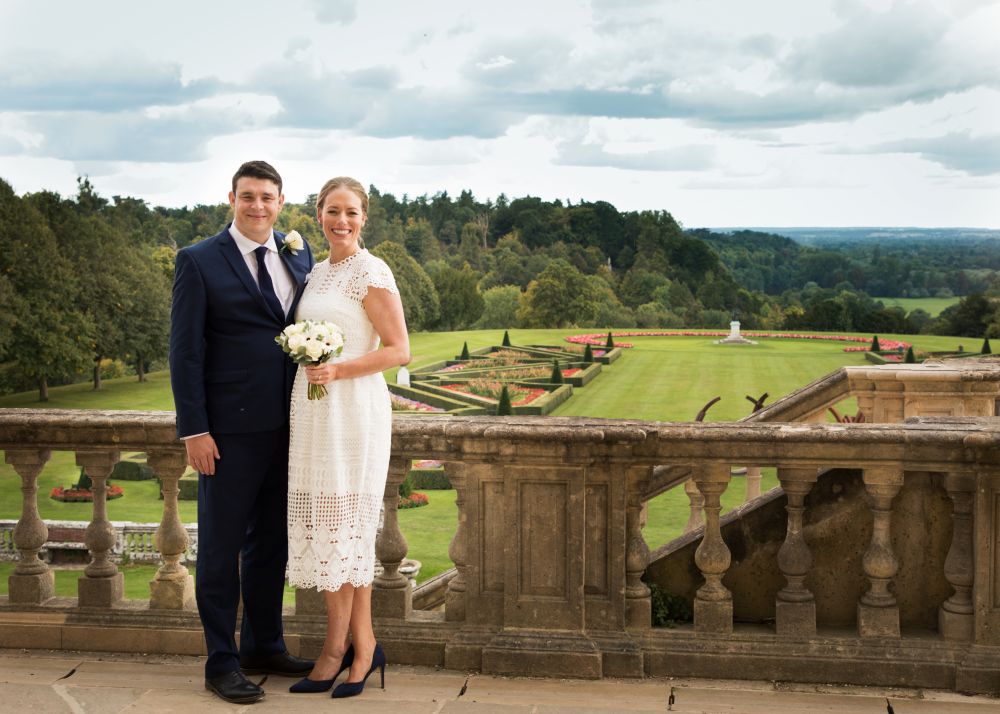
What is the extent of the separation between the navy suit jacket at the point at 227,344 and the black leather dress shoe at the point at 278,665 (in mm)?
908

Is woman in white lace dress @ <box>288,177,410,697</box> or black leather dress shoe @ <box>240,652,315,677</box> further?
black leather dress shoe @ <box>240,652,315,677</box>

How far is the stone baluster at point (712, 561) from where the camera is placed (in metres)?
4.04

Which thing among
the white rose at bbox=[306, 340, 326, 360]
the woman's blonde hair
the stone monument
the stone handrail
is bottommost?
the stone handrail

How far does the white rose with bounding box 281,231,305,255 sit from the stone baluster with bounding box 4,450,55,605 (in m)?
1.35

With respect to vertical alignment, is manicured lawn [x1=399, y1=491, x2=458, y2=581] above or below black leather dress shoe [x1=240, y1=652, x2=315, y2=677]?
below

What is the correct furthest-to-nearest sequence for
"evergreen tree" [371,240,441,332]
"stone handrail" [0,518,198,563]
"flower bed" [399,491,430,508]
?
"evergreen tree" [371,240,441,332]
"flower bed" [399,491,430,508]
"stone handrail" [0,518,198,563]

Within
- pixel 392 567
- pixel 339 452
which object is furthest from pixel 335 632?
pixel 339 452

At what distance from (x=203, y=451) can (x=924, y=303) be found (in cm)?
8765

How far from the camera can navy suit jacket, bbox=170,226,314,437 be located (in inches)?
147

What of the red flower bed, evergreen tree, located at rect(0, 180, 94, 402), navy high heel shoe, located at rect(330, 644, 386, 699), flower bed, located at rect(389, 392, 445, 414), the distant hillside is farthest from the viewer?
the distant hillside

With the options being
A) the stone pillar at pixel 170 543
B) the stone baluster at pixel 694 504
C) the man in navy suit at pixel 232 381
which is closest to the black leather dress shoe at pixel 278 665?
the man in navy suit at pixel 232 381

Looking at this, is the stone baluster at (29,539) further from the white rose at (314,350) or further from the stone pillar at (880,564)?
the stone pillar at (880,564)

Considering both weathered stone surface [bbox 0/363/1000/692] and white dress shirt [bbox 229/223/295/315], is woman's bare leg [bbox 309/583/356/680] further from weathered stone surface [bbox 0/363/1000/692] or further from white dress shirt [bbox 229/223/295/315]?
white dress shirt [bbox 229/223/295/315]

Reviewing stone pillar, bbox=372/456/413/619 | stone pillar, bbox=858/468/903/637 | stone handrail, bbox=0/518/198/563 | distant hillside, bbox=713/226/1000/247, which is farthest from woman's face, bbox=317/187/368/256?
distant hillside, bbox=713/226/1000/247
